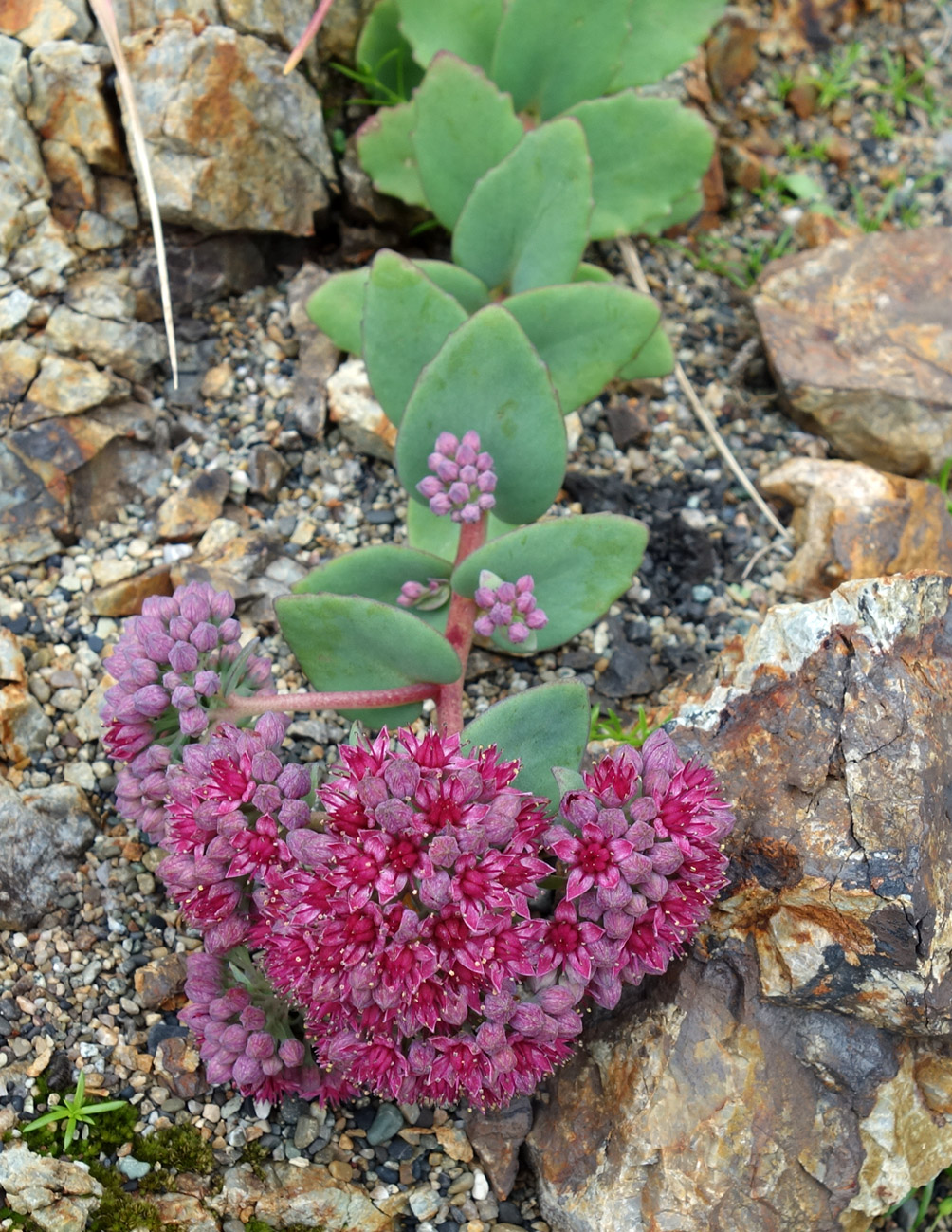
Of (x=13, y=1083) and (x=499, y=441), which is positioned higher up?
(x=499, y=441)

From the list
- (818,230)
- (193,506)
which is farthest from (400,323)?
(818,230)

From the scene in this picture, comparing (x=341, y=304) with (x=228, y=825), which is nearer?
(x=228, y=825)

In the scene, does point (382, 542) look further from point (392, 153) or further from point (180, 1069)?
point (180, 1069)

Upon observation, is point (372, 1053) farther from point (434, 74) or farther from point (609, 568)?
point (434, 74)

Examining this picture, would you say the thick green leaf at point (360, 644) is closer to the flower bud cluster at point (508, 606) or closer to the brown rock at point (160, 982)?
the flower bud cluster at point (508, 606)

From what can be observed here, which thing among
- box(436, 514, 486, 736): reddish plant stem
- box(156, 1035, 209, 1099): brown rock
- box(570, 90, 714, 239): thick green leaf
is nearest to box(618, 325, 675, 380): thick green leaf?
box(570, 90, 714, 239): thick green leaf

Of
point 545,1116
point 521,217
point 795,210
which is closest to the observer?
point 545,1116

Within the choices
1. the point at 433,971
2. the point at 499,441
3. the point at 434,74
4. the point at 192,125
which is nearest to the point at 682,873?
the point at 433,971
